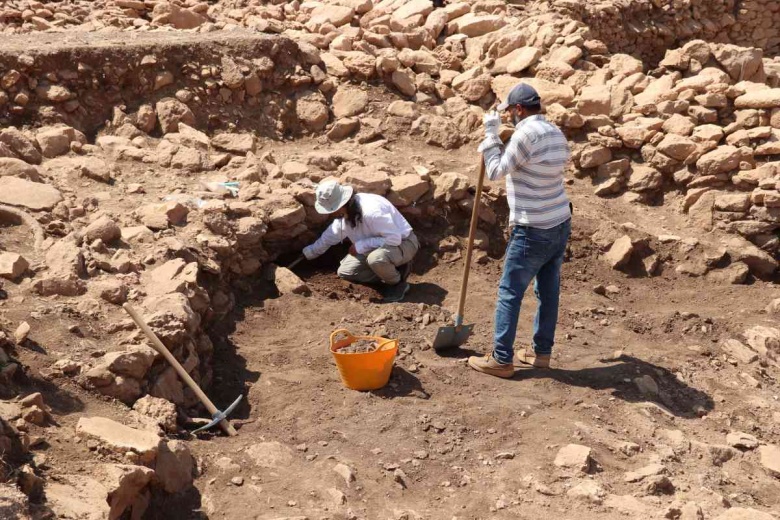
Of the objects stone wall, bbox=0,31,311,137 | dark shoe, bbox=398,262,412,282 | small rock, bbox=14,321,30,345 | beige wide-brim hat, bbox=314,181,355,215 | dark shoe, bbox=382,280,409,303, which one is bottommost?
dark shoe, bbox=382,280,409,303

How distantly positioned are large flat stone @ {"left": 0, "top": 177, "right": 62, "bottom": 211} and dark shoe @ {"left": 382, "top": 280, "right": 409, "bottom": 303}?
2.45 meters

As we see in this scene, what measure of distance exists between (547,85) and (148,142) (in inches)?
146

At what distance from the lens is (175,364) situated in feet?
14.6

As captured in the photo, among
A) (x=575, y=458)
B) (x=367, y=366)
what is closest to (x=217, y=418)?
(x=367, y=366)

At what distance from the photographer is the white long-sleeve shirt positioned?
6.36 meters

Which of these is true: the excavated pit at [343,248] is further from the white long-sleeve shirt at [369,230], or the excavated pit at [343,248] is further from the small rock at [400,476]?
the white long-sleeve shirt at [369,230]

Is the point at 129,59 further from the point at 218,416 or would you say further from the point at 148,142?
the point at 218,416

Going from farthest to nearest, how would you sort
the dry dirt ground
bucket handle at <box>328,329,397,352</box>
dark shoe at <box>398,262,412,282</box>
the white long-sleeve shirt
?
1. dark shoe at <box>398,262,412,282</box>
2. the white long-sleeve shirt
3. bucket handle at <box>328,329,397,352</box>
4. the dry dirt ground

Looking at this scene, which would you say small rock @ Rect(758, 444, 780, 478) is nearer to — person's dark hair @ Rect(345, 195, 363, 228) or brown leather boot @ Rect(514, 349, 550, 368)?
brown leather boot @ Rect(514, 349, 550, 368)

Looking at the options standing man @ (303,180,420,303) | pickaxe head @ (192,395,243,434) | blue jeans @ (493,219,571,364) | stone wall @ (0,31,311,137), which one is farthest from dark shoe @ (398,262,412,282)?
pickaxe head @ (192,395,243,434)

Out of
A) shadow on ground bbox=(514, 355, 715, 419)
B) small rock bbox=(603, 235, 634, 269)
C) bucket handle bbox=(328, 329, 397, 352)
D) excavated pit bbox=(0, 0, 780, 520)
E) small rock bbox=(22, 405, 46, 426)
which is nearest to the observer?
small rock bbox=(22, 405, 46, 426)

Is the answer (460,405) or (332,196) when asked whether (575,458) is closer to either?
(460,405)

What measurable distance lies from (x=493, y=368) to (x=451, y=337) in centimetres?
41

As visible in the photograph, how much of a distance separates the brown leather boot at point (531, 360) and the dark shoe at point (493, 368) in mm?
210
